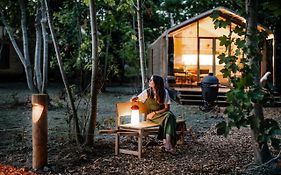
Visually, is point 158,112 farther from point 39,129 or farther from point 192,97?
point 192,97

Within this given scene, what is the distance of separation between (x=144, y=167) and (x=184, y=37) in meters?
13.8

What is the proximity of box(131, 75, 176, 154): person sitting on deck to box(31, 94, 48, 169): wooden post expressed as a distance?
180 cm

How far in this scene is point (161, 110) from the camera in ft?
21.3

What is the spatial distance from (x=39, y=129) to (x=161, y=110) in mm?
2088

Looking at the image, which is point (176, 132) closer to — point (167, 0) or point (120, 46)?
point (120, 46)

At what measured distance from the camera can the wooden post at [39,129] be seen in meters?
5.22

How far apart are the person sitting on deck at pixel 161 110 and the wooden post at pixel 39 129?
180 centimetres

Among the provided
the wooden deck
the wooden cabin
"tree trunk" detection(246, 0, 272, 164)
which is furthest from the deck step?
"tree trunk" detection(246, 0, 272, 164)

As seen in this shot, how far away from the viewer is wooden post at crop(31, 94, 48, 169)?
5219mm

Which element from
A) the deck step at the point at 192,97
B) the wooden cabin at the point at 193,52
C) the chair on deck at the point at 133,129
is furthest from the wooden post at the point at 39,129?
the wooden cabin at the point at 193,52

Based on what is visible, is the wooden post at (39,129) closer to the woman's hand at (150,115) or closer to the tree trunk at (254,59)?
the woman's hand at (150,115)

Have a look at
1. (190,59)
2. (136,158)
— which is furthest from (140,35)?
(190,59)

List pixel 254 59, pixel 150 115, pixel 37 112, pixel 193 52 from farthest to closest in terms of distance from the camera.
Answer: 1. pixel 193 52
2. pixel 150 115
3. pixel 37 112
4. pixel 254 59

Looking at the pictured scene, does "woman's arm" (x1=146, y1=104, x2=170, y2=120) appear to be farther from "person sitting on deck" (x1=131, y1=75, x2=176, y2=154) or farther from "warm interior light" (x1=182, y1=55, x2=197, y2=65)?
"warm interior light" (x1=182, y1=55, x2=197, y2=65)
